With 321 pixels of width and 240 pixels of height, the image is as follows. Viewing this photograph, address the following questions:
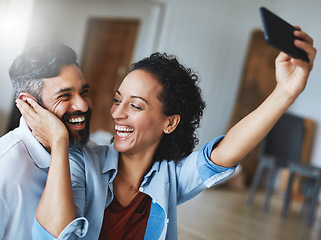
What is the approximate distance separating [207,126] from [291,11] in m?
2.40

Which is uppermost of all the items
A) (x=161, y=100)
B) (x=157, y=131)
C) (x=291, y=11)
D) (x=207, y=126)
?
(x=291, y=11)

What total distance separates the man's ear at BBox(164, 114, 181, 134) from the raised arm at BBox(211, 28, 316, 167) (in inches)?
8.7

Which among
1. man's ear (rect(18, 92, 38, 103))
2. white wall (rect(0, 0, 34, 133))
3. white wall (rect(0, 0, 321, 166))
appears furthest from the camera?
white wall (rect(0, 0, 321, 166))

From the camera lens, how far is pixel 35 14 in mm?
6570

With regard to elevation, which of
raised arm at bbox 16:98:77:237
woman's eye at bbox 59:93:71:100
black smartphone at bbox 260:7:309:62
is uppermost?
black smartphone at bbox 260:7:309:62

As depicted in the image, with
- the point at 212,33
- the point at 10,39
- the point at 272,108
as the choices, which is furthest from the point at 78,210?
the point at 212,33

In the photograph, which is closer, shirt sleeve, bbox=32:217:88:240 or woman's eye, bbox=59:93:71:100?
shirt sleeve, bbox=32:217:88:240

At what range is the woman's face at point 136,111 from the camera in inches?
52.1

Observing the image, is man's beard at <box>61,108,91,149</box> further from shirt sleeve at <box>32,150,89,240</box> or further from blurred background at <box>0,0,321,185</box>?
blurred background at <box>0,0,321,185</box>

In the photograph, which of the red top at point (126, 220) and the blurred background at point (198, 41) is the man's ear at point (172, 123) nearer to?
the red top at point (126, 220)

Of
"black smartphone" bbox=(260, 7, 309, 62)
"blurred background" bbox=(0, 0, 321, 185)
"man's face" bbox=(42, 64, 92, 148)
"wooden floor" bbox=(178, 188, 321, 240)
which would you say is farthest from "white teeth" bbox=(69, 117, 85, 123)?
"blurred background" bbox=(0, 0, 321, 185)

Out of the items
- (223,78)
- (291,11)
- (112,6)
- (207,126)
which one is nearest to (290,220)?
(207,126)

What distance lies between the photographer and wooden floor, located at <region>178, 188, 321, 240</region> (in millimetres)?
3043

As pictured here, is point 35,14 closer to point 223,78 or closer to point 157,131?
point 223,78
